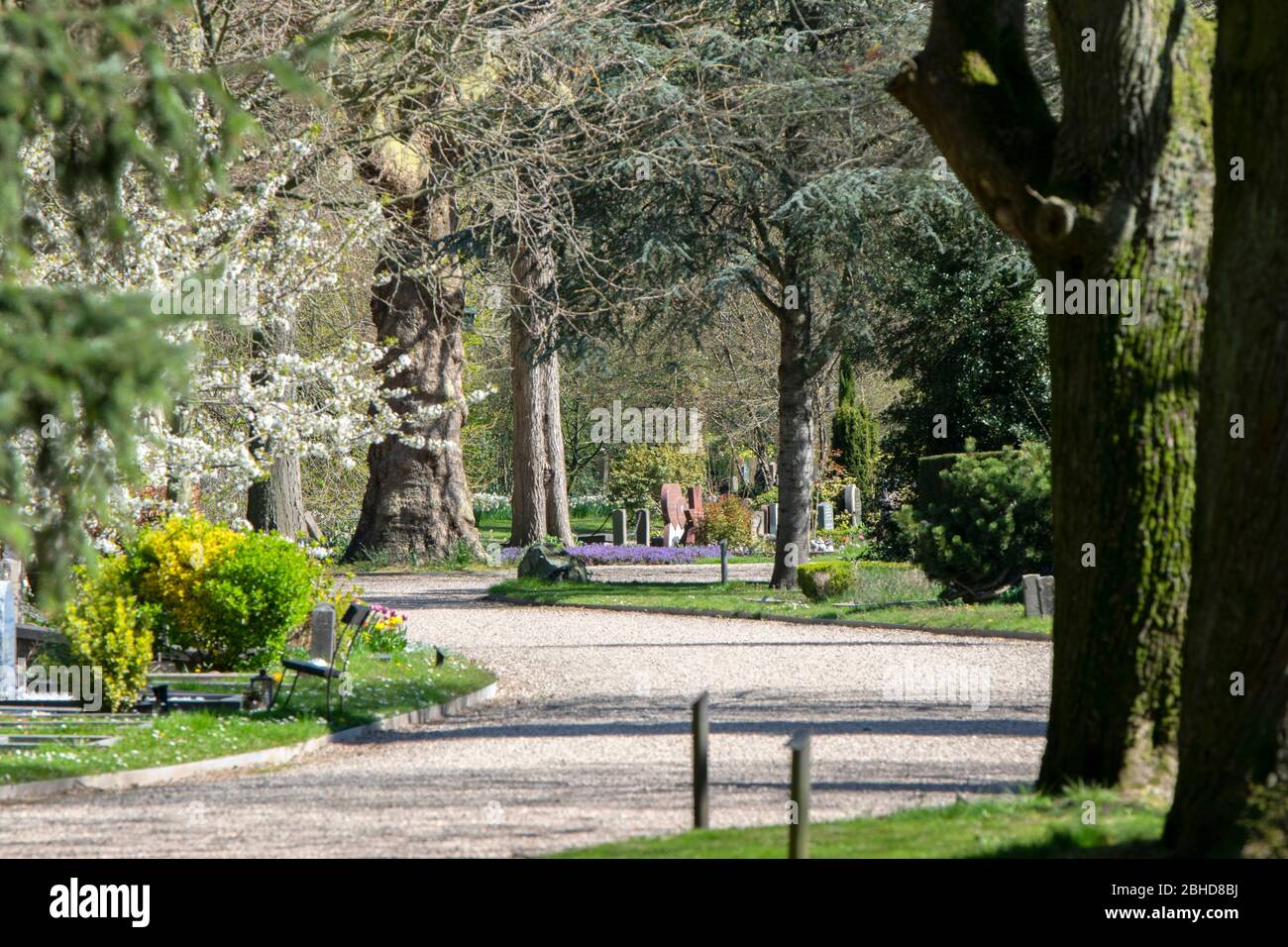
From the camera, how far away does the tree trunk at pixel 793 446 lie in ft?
80.8

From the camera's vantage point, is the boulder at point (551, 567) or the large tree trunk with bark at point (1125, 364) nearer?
the large tree trunk with bark at point (1125, 364)

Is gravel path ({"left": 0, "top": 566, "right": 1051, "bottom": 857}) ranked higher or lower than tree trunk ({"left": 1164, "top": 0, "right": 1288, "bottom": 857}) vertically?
lower

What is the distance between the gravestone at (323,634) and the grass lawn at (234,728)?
27 centimetres

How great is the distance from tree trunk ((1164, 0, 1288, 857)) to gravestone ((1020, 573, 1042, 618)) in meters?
12.4

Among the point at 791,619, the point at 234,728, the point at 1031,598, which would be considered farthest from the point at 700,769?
the point at 791,619

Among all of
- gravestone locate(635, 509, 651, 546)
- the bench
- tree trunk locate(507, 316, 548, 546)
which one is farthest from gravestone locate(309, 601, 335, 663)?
gravestone locate(635, 509, 651, 546)

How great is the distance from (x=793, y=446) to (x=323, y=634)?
11864mm

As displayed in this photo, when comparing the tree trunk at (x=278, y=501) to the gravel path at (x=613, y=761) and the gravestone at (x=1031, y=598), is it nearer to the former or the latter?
the gravel path at (x=613, y=761)

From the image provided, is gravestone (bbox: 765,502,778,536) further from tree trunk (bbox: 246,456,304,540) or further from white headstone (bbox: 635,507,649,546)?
tree trunk (bbox: 246,456,304,540)

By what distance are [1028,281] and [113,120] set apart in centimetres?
2012

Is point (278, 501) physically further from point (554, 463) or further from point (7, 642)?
point (7, 642)

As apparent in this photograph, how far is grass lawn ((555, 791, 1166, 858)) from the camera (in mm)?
6832

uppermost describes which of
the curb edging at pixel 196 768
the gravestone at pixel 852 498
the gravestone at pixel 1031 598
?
the gravestone at pixel 852 498

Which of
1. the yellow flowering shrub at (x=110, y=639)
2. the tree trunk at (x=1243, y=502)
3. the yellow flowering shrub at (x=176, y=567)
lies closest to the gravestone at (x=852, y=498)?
the yellow flowering shrub at (x=176, y=567)
